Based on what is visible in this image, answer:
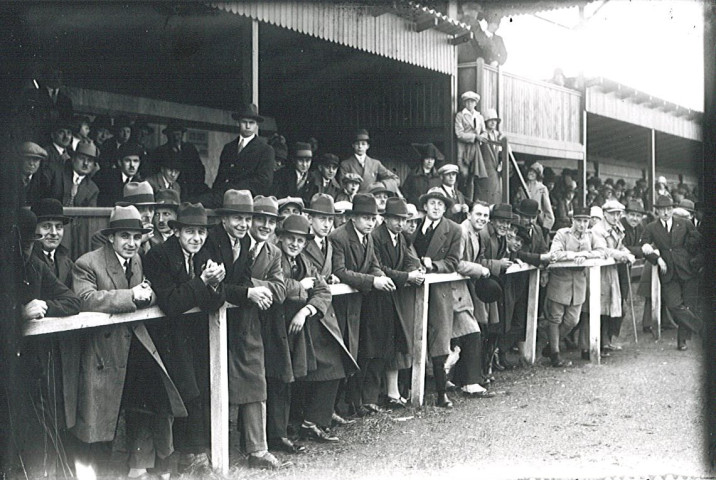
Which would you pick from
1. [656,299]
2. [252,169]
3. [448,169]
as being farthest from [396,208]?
[656,299]

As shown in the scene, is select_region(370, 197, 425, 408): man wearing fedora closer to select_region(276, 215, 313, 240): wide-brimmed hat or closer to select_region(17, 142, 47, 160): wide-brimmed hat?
select_region(276, 215, 313, 240): wide-brimmed hat

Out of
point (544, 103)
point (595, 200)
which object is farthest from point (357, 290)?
point (595, 200)

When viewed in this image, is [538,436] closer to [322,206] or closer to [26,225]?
[322,206]

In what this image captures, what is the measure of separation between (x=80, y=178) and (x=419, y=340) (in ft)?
12.5

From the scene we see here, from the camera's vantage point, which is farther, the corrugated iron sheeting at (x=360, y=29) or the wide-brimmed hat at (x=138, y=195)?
the corrugated iron sheeting at (x=360, y=29)

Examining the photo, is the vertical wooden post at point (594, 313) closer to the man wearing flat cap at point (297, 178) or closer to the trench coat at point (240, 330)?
the man wearing flat cap at point (297, 178)

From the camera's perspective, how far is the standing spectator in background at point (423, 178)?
1134 centimetres

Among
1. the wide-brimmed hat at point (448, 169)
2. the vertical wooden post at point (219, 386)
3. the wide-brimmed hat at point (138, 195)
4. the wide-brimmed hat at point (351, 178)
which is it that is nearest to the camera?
the vertical wooden post at point (219, 386)

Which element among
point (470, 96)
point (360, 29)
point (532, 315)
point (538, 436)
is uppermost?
point (360, 29)

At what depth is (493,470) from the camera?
5770 millimetres

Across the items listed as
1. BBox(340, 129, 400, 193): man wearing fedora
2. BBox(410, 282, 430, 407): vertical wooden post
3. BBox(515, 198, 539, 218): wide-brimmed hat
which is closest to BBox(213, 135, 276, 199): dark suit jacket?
BBox(410, 282, 430, 407): vertical wooden post

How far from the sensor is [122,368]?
16.7 ft

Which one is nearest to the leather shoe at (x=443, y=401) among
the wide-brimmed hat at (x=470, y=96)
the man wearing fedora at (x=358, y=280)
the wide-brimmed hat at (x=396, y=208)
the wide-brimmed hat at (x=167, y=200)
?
the man wearing fedora at (x=358, y=280)

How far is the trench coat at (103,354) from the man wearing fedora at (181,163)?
11.7 ft
